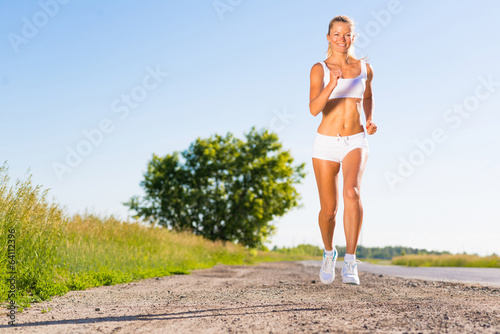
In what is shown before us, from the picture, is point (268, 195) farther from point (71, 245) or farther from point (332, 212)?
point (332, 212)

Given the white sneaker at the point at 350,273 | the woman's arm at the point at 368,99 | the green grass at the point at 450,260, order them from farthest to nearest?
the green grass at the point at 450,260 → the woman's arm at the point at 368,99 → the white sneaker at the point at 350,273

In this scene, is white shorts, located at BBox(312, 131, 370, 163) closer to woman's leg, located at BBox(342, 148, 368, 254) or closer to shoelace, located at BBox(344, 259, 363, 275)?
woman's leg, located at BBox(342, 148, 368, 254)

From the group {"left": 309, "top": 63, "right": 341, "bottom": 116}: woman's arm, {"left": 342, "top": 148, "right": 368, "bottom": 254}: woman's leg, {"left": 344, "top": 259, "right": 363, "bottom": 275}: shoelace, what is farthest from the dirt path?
{"left": 309, "top": 63, "right": 341, "bottom": 116}: woman's arm

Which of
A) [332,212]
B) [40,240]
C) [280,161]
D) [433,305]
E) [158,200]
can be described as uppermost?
[280,161]

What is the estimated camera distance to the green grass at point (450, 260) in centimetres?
1944

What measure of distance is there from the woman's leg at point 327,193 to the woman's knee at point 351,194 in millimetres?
244

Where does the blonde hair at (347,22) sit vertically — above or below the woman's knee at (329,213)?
above

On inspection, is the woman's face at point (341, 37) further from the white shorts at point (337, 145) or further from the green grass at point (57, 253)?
the green grass at point (57, 253)

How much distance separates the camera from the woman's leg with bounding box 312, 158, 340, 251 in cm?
519

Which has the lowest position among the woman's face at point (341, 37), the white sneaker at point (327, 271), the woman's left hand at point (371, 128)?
the white sneaker at point (327, 271)

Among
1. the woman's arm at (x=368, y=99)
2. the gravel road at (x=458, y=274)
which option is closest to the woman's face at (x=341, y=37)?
the woman's arm at (x=368, y=99)

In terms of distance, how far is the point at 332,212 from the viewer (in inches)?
215

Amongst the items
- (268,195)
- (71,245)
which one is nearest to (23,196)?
(71,245)

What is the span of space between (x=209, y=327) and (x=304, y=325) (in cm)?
99
